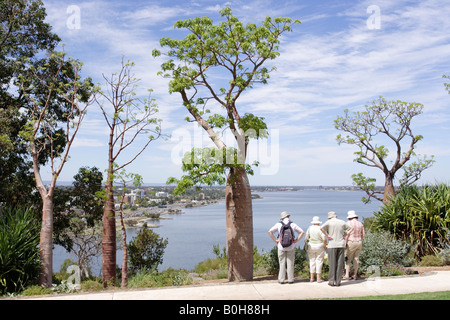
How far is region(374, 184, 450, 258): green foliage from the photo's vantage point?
13.4 metres

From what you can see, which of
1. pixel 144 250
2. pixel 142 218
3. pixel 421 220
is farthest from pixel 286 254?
pixel 142 218

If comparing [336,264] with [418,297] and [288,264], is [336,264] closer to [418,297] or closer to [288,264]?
[288,264]

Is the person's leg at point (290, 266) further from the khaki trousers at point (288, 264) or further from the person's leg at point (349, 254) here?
the person's leg at point (349, 254)

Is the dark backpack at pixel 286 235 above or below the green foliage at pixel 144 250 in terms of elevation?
above

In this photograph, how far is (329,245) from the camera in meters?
9.71

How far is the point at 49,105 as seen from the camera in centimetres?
1866

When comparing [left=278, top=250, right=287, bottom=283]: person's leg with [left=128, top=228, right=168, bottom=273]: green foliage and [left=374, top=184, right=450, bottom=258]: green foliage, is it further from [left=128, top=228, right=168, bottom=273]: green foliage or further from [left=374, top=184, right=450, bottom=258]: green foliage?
[left=128, top=228, right=168, bottom=273]: green foliage

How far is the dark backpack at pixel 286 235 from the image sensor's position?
9852 mm

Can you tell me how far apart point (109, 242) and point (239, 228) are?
17.2 ft

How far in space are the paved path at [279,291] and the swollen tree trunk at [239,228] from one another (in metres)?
3.12

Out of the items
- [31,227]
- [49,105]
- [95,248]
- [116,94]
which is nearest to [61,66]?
[49,105]

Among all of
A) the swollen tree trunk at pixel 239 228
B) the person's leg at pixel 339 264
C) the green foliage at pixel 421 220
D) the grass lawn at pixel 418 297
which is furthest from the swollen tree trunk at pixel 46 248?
the green foliage at pixel 421 220

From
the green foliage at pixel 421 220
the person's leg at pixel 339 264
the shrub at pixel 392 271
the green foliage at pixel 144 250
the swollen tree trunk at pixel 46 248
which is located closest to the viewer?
the person's leg at pixel 339 264
